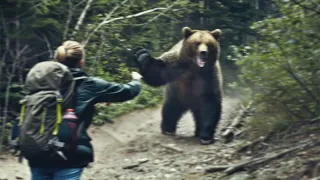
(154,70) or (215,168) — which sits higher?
(154,70)

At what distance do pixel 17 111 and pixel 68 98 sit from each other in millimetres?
5431

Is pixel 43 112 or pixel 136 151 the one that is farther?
pixel 136 151

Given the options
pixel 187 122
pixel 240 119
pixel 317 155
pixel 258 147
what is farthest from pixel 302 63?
pixel 187 122

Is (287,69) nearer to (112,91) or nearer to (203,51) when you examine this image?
(203,51)

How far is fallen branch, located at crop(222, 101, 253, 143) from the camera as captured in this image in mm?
8770

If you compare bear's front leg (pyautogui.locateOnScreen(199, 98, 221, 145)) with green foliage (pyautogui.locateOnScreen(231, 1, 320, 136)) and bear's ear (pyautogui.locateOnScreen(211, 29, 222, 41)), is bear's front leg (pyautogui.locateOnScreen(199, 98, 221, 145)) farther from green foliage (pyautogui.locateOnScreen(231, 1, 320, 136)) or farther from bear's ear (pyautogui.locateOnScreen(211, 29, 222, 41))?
green foliage (pyautogui.locateOnScreen(231, 1, 320, 136))

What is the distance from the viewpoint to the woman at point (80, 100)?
451 cm

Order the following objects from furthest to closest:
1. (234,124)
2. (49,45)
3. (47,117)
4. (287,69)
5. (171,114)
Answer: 1. (49,45)
2. (234,124)
3. (171,114)
4. (287,69)
5. (47,117)

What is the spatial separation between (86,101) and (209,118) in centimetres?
407

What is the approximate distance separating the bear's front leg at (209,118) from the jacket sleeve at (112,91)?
144 inches

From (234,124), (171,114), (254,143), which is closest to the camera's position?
(254,143)

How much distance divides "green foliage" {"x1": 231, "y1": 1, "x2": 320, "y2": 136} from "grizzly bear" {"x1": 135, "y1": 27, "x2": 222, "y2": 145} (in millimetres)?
1287

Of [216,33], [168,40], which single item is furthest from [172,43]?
[216,33]

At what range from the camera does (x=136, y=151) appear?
8.63 m
